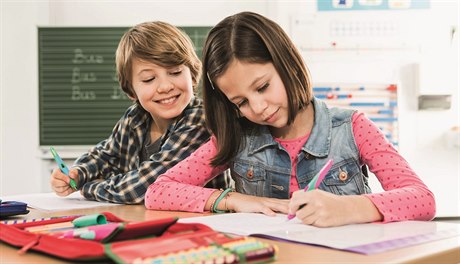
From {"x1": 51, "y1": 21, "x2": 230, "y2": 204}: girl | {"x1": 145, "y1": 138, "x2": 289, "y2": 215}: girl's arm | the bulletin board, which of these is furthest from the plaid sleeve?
the bulletin board

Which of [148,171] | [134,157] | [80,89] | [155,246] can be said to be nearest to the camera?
[155,246]

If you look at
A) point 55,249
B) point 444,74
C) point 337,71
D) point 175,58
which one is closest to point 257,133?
point 175,58

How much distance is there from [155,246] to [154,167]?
0.88 metres

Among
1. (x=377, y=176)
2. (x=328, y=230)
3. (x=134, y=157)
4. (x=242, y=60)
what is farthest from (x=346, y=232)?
(x=134, y=157)

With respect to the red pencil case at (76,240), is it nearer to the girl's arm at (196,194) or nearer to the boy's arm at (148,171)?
the girl's arm at (196,194)

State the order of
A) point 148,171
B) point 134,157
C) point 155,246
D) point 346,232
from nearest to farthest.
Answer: point 155,246, point 346,232, point 148,171, point 134,157

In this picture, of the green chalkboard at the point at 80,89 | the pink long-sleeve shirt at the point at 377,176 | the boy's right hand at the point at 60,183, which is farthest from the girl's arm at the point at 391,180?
the green chalkboard at the point at 80,89

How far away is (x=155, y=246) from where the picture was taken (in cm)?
65

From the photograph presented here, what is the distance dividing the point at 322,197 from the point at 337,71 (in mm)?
2554

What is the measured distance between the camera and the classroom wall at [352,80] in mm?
3406

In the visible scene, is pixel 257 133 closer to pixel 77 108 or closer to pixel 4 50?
pixel 77 108

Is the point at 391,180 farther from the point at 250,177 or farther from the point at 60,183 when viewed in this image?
the point at 60,183

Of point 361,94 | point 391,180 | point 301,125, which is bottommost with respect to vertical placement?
point 391,180

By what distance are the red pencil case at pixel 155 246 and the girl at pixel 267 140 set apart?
0.42 metres
